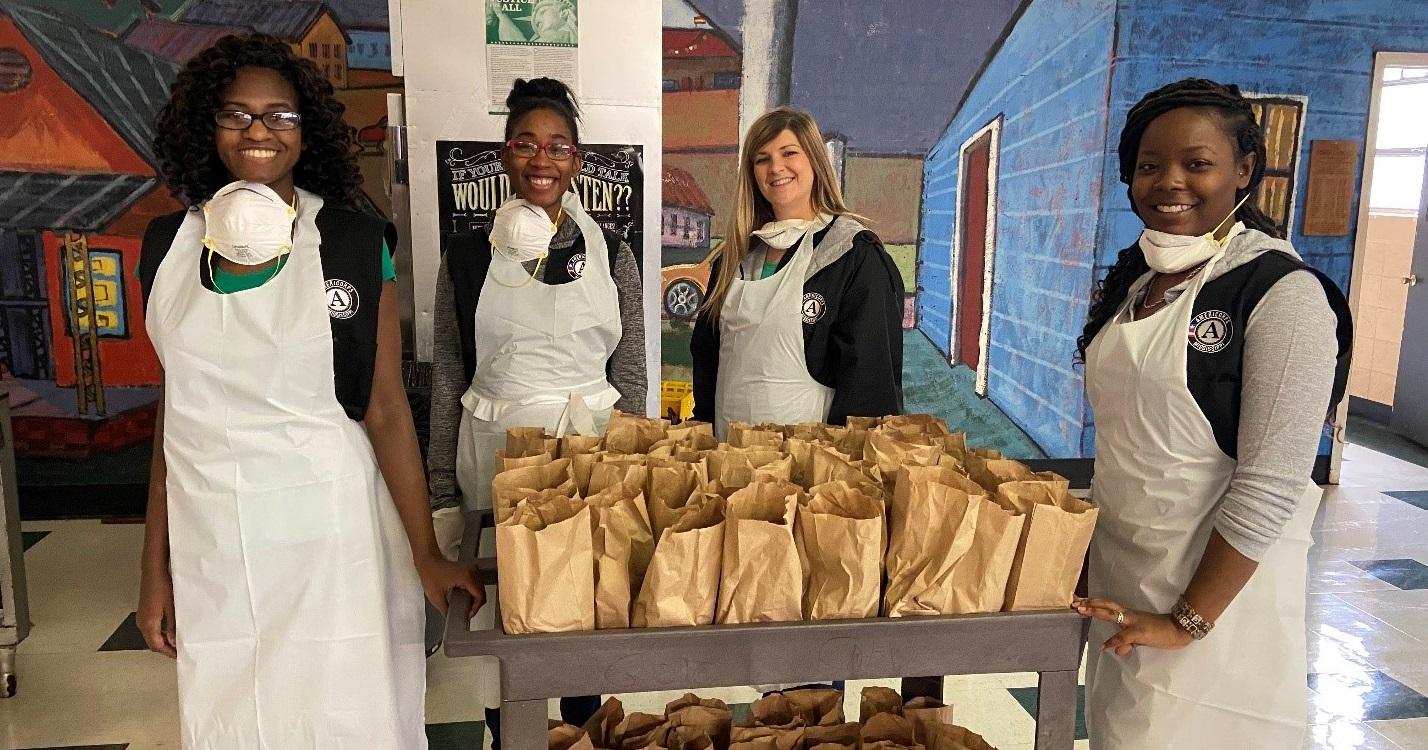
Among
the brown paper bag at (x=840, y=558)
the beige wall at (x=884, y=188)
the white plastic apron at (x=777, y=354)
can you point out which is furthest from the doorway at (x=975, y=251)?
the brown paper bag at (x=840, y=558)

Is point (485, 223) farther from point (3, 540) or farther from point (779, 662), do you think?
point (779, 662)

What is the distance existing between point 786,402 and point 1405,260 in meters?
6.24

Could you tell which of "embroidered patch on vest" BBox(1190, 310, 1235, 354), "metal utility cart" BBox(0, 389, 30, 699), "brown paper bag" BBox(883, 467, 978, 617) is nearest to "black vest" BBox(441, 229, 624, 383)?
"brown paper bag" BBox(883, 467, 978, 617)

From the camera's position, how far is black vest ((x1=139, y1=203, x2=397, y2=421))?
151 centimetres

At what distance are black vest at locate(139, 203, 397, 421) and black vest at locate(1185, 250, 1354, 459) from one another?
126 centimetres

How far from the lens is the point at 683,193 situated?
456 cm

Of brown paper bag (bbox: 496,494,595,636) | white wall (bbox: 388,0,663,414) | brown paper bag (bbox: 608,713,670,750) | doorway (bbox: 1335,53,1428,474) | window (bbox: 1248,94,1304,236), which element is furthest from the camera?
doorway (bbox: 1335,53,1428,474)

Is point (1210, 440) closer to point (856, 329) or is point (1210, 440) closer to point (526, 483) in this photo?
point (856, 329)

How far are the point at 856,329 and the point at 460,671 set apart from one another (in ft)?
5.98

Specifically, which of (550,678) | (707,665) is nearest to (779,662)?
(707,665)

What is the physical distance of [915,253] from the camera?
189 inches

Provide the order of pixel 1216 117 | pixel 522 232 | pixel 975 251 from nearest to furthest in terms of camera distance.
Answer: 1. pixel 1216 117
2. pixel 522 232
3. pixel 975 251

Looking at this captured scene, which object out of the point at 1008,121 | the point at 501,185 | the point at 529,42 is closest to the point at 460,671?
the point at 501,185

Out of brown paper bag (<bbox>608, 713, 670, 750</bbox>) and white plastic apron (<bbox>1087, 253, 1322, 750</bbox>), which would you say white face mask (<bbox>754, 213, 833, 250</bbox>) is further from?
brown paper bag (<bbox>608, 713, 670, 750</bbox>)
